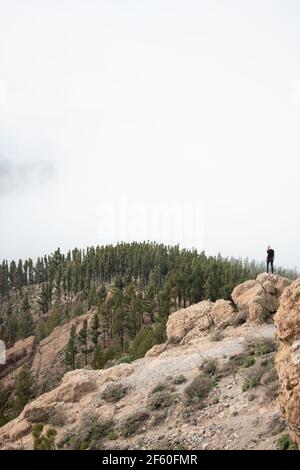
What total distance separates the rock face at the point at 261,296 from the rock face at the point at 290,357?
18118 mm

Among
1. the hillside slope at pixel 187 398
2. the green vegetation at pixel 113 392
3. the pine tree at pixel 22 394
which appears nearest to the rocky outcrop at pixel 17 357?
the pine tree at pixel 22 394

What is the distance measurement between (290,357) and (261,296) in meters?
21.4

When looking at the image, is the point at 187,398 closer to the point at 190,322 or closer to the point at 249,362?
the point at 249,362

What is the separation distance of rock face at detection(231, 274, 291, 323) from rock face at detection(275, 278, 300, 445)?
18.1m

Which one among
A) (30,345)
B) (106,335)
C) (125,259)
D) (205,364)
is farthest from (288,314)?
(125,259)

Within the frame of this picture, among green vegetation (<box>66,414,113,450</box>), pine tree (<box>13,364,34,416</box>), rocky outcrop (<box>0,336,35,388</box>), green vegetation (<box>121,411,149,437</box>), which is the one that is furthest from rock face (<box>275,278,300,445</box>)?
rocky outcrop (<box>0,336,35,388</box>)

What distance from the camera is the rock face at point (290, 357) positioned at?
41.0 feet

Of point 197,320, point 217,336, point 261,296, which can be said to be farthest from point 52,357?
point 261,296

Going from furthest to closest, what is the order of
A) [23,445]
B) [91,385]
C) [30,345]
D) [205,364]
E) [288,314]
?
[30,345] < [91,385] < [205,364] < [23,445] < [288,314]

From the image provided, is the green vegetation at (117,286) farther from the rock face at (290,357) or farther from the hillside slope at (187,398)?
the rock face at (290,357)

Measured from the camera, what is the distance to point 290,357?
13.0 metres
